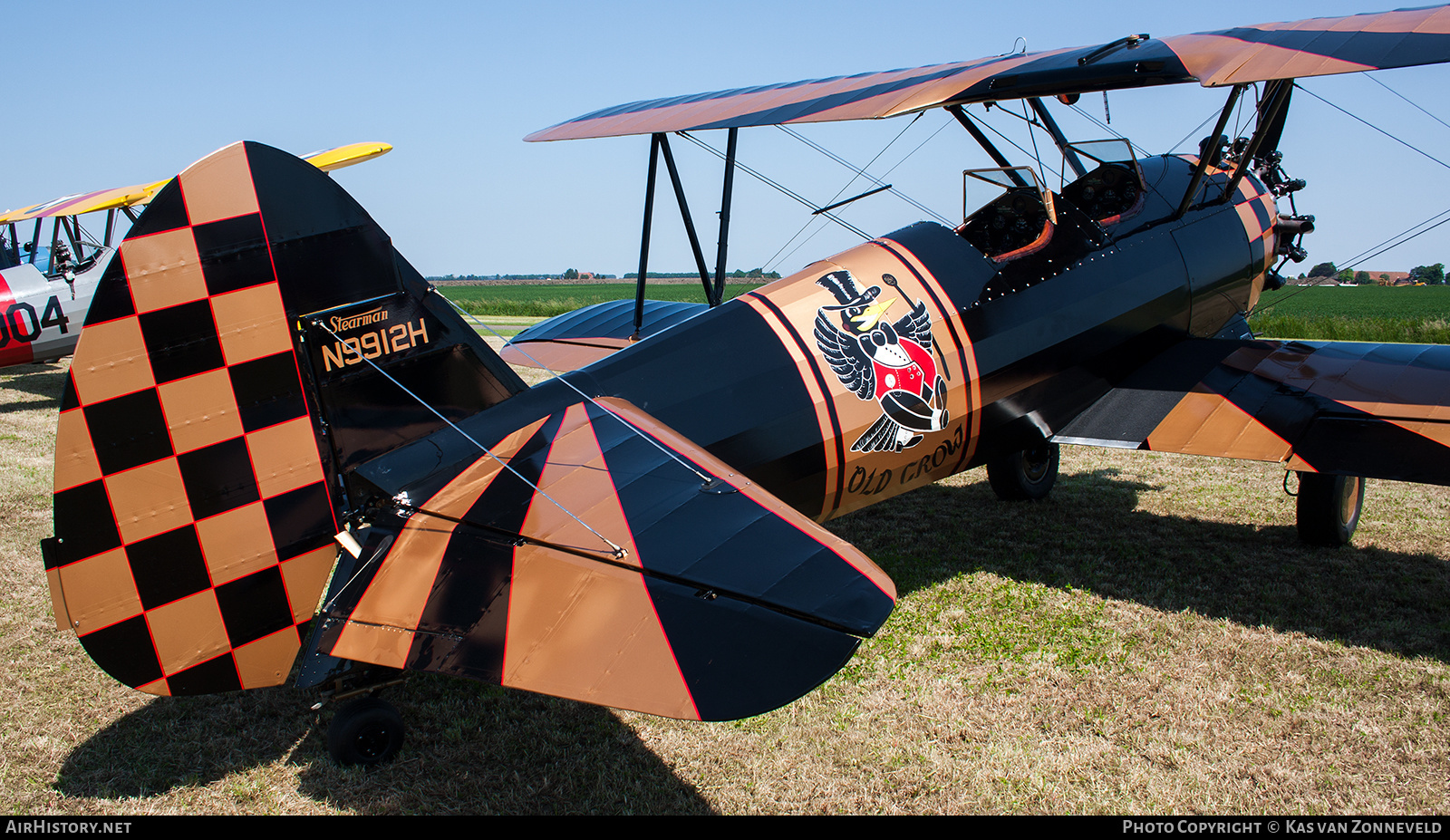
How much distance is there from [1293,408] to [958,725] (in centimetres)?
314

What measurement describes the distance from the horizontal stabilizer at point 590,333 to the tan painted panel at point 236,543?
179 inches

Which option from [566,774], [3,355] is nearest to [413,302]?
[566,774]

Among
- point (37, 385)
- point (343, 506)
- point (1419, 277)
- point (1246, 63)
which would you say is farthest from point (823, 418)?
point (1419, 277)

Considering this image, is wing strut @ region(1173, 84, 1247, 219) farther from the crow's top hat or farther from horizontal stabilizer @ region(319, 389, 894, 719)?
horizontal stabilizer @ region(319, 389, 894, 719)

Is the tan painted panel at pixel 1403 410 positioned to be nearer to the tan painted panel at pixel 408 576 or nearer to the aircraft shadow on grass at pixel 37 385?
the tan painted panel at pixel 408 576

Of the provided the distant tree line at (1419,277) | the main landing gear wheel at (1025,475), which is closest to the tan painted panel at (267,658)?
the main landing gear wheel at (1025,475)

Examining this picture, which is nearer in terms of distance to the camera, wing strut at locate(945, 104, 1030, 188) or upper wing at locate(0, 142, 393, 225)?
wing strut at locate(945, 104, 1030, 188)

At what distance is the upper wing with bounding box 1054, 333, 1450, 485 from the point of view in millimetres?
4953

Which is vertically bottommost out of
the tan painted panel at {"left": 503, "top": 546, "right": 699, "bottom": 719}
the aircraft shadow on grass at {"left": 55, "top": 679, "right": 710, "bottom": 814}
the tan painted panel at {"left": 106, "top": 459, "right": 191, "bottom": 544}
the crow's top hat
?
the aircraft shadow on grass at {"left": 55, "top": 679, "right": 710, "bottom": 814}

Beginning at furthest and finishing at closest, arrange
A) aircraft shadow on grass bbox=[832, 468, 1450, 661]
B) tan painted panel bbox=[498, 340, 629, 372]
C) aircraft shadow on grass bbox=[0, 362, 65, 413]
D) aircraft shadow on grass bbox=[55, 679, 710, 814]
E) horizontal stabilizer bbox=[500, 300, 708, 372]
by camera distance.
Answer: aircraft shadow on grass bbox=[0, 362, 65, 413], horizontal stabilizer bbox=[500, 300, 708, 372], tan painted panel bbox=[498, 340, 629, 372], aircraft shadow on grass bbox=[832, 468, 1450, 661], aircraft shadow on grass bbox=[55, 679, 710, 814]

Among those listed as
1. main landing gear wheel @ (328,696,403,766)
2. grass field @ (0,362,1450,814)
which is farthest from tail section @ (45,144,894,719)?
grass field @ (0,362,1450,814)

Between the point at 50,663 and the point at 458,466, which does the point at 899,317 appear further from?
the point at 50,663

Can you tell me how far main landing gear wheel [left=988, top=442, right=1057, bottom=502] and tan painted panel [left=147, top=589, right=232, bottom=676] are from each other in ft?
18.2

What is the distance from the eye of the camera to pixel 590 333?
333 inches
